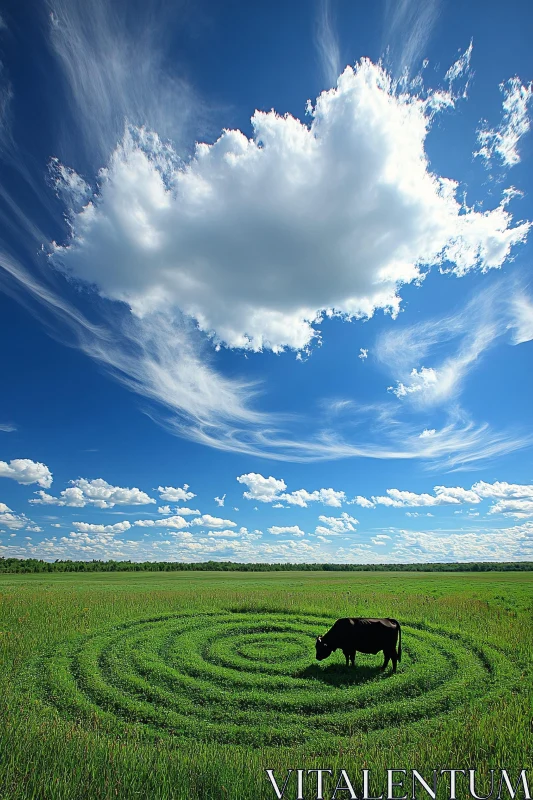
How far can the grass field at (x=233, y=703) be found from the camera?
7.98 metres

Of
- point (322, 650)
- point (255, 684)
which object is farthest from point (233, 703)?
point (322, 650)

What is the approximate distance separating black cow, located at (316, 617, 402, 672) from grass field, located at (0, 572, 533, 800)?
0.58 meters

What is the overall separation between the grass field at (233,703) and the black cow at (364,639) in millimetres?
580

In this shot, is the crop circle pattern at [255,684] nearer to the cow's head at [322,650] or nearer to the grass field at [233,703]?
the grass field at [233,703]

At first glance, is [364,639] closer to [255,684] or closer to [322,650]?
[322,650]

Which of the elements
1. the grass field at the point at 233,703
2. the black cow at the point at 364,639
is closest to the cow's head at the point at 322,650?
the black cow at the point at 364,639

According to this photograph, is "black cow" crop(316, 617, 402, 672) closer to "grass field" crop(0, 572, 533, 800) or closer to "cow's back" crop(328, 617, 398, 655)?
"cow's back" crop(328, 617, 398, 655)

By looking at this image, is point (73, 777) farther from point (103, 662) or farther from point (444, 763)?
point (103, 662)

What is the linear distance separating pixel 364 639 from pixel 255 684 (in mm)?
4246

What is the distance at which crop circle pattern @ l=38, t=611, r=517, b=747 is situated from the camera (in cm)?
1095

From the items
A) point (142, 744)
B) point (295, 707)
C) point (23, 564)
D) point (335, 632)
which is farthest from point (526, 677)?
point (23, 564)

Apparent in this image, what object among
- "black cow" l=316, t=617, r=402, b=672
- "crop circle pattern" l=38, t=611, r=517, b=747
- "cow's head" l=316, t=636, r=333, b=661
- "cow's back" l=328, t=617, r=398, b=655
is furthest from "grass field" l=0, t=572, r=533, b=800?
"cow's back" l=328, t=617, r=398, b=655

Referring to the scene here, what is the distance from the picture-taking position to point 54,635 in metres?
19.0

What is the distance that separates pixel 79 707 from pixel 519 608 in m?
26.1
